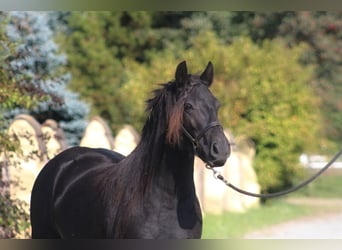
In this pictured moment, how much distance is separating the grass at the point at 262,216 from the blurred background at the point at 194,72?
54 mm

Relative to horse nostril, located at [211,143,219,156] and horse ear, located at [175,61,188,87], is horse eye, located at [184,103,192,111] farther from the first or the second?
horse nostril, located at [211,143,219,156]

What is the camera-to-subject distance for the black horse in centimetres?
617

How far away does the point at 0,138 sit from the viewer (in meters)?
9.55

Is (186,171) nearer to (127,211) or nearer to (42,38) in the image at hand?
(127,211)

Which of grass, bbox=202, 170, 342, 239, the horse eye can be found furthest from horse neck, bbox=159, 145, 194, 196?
grass, bbox=202, 170, 342, 239

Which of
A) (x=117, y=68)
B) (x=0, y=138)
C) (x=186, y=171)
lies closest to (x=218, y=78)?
(x=117, y=68)

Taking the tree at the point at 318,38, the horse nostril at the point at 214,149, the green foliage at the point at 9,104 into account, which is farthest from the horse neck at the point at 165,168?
the tree at the point at 318,38

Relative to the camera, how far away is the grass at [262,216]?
14562 millimetres

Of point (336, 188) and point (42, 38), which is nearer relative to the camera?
point (42, 38)

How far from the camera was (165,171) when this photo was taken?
645 centimetres

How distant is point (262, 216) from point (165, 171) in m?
11.3

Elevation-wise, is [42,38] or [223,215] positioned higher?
[42,38]

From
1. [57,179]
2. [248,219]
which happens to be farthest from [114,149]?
[57,179]

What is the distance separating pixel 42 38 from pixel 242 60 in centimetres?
472
